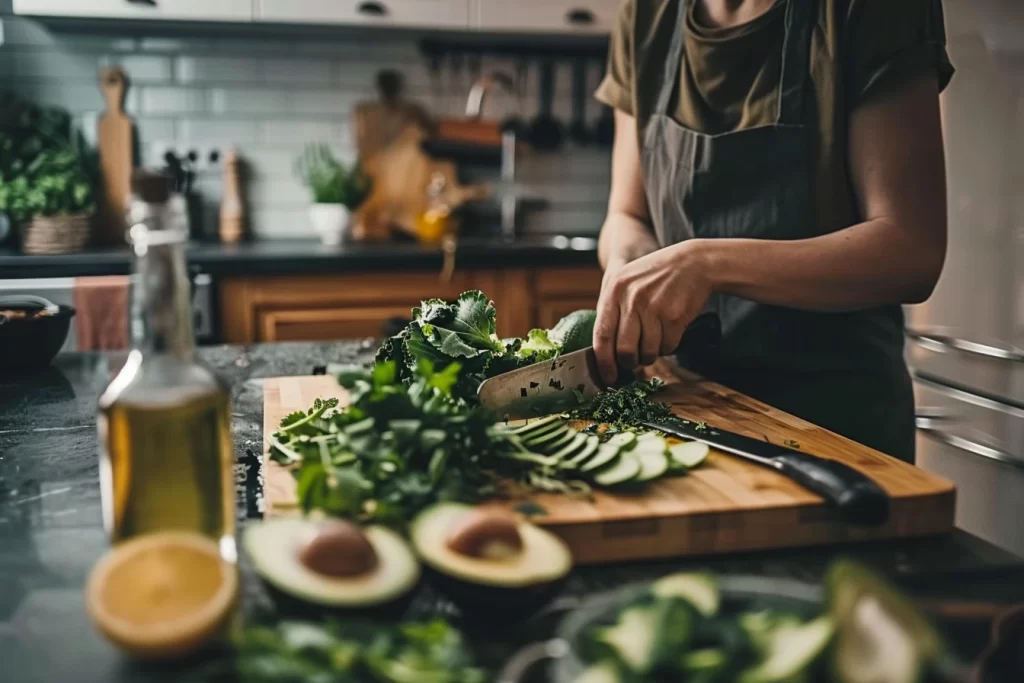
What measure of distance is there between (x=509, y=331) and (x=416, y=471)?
202cm

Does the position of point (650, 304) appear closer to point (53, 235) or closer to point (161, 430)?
point (161, 430)

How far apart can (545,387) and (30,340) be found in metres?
0.86

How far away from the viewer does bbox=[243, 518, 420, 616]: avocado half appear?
0.62 metres

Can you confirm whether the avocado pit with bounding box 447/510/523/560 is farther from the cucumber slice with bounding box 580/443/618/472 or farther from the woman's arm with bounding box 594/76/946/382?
the woman's arm with bounding box 594/76/946/382

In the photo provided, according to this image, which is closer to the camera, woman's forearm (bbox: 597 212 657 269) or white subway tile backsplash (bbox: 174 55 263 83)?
woman's forearm (bbox: 597 212 657 269)

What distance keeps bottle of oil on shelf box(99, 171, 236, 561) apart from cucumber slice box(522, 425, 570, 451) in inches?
15.2

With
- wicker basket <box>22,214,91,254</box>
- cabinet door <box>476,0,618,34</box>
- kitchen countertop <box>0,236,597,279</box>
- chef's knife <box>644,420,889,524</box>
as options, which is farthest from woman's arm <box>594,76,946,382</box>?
wicker basket <box>22,214,91,254</box>

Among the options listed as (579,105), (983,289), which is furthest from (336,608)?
(579,105)

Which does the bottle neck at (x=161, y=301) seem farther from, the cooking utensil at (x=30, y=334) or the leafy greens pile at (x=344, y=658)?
the cooking utensil at (x=30, y=334)

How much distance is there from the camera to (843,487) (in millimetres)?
874

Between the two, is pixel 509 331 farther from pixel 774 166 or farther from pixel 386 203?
pixel 774 166

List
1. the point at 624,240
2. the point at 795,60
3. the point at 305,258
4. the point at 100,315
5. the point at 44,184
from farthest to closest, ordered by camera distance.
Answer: the point at 44,184 < the point at 305,258 < the point at 100,315 < the point at 624,240 < the point at 795,60

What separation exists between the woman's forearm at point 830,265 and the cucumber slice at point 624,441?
34cm

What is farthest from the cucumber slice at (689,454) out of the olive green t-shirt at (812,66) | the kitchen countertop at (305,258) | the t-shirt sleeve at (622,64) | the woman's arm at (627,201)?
the kitchen countertop at (305,258)
